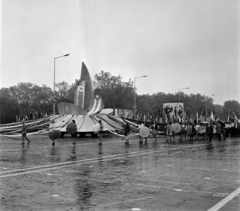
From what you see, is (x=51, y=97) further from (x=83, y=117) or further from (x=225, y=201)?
(x=225, y=201)

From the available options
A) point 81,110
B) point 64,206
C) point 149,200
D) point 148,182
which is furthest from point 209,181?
point 81,110

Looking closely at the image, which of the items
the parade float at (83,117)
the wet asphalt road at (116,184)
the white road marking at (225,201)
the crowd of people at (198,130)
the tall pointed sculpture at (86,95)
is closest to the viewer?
the white road marking at (225,201)

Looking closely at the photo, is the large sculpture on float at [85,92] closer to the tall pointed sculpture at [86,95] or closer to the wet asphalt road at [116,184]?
the tall pointed sculpture at [86,95]

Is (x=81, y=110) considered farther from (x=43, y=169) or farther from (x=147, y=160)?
(x=43, y=169)

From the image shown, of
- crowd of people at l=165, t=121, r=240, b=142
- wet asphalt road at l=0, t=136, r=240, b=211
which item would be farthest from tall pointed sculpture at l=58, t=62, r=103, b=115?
wet asphalt road at l=0, t=136, r=240, b=211

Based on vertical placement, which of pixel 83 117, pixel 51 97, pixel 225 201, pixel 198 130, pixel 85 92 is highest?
pixel 51 97

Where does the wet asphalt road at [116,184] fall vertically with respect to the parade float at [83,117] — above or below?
below

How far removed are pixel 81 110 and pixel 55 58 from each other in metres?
8.81

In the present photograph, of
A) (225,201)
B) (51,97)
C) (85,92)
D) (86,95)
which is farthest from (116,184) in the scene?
(51,97)

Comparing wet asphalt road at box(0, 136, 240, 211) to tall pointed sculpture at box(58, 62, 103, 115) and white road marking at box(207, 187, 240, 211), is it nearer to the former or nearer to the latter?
white road marking at box(207, 187, 240, 211)

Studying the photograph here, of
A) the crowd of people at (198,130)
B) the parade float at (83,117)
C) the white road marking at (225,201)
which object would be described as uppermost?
the parade float at (83,117)

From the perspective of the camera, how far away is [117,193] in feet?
25.0

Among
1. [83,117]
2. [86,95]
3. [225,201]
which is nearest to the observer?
[225,201]

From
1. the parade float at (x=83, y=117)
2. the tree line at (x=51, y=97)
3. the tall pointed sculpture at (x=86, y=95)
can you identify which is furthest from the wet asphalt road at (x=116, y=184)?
the tree line at (x=51, y=97)
